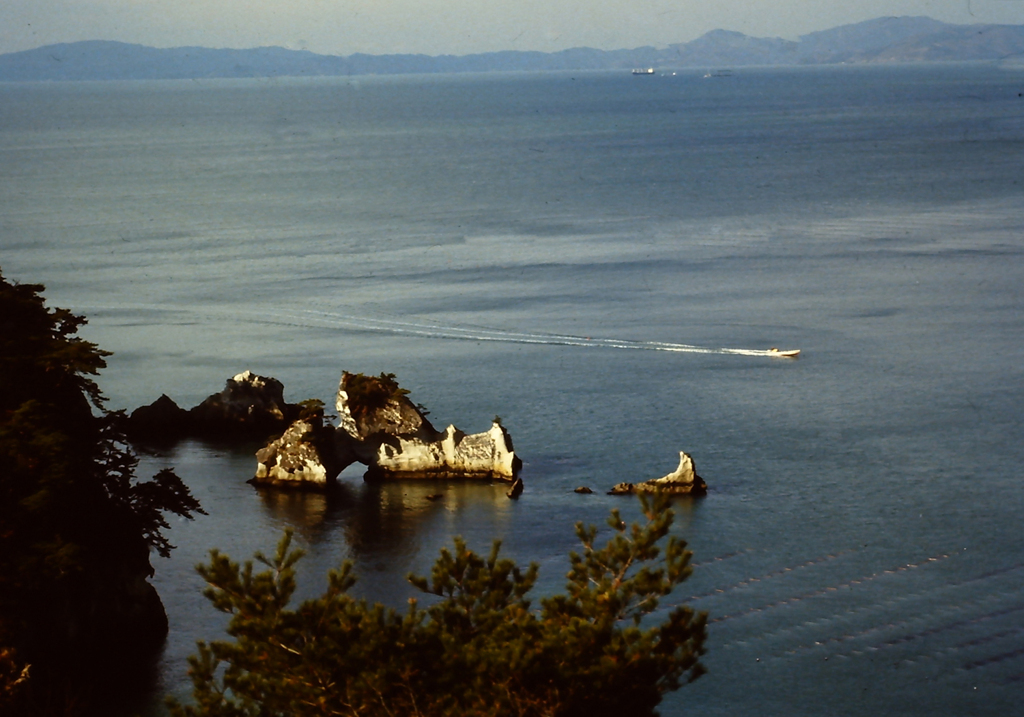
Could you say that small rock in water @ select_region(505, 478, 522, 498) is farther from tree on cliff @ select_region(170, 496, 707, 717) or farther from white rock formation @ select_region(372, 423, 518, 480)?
tree on cliff @ select_region(170, 496, 707, 717)

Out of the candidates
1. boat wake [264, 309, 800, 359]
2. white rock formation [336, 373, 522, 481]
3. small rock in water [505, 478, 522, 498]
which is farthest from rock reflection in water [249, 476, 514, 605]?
boat wake [264, 309, 800, 359]

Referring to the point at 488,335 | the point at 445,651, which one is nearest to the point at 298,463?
the point at 488,335

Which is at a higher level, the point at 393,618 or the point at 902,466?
the point at 393,618

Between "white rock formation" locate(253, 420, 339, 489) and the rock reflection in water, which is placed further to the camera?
"white rock formation" locate(253, 420, 339, 489)

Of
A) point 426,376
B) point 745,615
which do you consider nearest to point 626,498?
point 745,615

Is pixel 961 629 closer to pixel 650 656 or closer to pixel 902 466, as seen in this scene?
pixel 902 466

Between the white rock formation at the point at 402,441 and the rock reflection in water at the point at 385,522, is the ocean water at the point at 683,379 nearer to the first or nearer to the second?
the rock reflection in water at the point at 385,522
